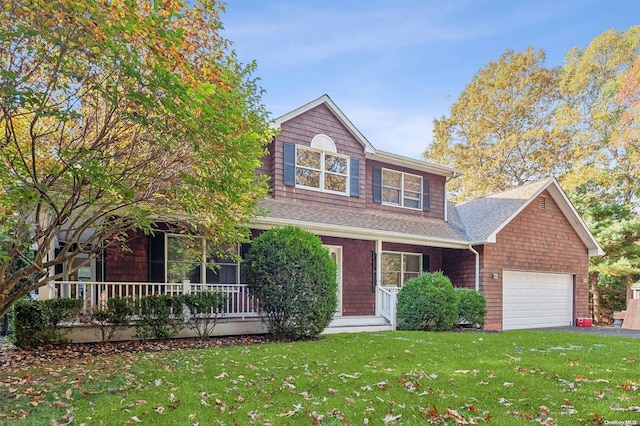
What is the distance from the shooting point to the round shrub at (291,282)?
29.9 feet

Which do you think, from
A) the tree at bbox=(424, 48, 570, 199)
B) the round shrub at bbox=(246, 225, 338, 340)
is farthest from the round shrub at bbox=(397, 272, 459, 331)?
the tree at bbox=(424, 48, 570, 199)

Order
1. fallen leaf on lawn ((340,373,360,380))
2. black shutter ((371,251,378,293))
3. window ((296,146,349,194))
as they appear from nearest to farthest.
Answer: fallen leaf on lawn ((340,373,360,380))
window ((296,146,349,194))
black shutter ((371,251,378,293))

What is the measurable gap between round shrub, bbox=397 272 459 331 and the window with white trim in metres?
3.55

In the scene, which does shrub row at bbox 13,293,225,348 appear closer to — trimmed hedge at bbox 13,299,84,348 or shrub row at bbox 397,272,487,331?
trimmed hedge at bbox 13,299,84,348

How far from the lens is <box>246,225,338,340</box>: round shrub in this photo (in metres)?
9.12

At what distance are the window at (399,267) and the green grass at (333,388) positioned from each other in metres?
6.39

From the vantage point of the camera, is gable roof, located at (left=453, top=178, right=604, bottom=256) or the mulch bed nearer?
the mulch bed

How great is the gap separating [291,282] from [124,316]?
338cm

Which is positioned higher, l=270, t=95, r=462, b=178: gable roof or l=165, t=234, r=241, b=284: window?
l=270, t=95, r=462, b=178: gable roof

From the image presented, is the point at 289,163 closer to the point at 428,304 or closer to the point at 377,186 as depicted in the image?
the point at 377,186

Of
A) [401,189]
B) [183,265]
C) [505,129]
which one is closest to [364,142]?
[401,189]

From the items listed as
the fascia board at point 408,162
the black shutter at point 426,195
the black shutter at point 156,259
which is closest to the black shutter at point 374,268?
the black shutter at point 426,195

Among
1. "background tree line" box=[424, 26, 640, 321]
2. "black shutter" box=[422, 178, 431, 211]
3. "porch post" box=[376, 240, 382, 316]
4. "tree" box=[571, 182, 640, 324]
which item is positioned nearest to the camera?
"porch post" box=[376, 240, 382, 316]

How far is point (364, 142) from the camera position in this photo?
13.7 meters
